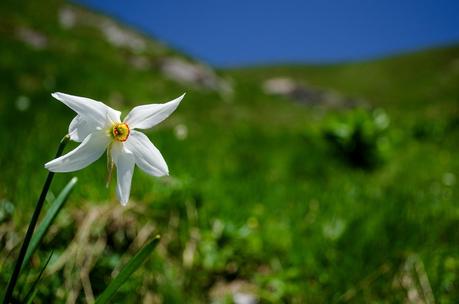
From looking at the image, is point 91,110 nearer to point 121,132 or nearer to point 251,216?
point 121,132

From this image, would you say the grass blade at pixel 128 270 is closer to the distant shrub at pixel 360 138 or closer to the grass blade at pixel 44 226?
the grass blade at pixel 44 226

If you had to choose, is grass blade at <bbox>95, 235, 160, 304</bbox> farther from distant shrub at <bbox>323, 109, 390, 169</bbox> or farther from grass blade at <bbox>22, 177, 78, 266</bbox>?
distant shrub at <bbox>323, 109, 390, 169</bbox>

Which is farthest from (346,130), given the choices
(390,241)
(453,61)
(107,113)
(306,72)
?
(306,72)

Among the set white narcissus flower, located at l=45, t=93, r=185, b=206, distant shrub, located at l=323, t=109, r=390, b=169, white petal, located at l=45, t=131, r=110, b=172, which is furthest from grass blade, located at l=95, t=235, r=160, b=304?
distant shrub, located at l=323, t=109, r=390, b=169

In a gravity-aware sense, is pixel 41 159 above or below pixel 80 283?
above

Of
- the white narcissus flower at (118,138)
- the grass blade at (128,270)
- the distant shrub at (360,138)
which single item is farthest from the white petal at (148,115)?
the distant shrub at (360,138)

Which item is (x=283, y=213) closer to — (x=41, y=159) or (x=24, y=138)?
(x=41, y=159)
